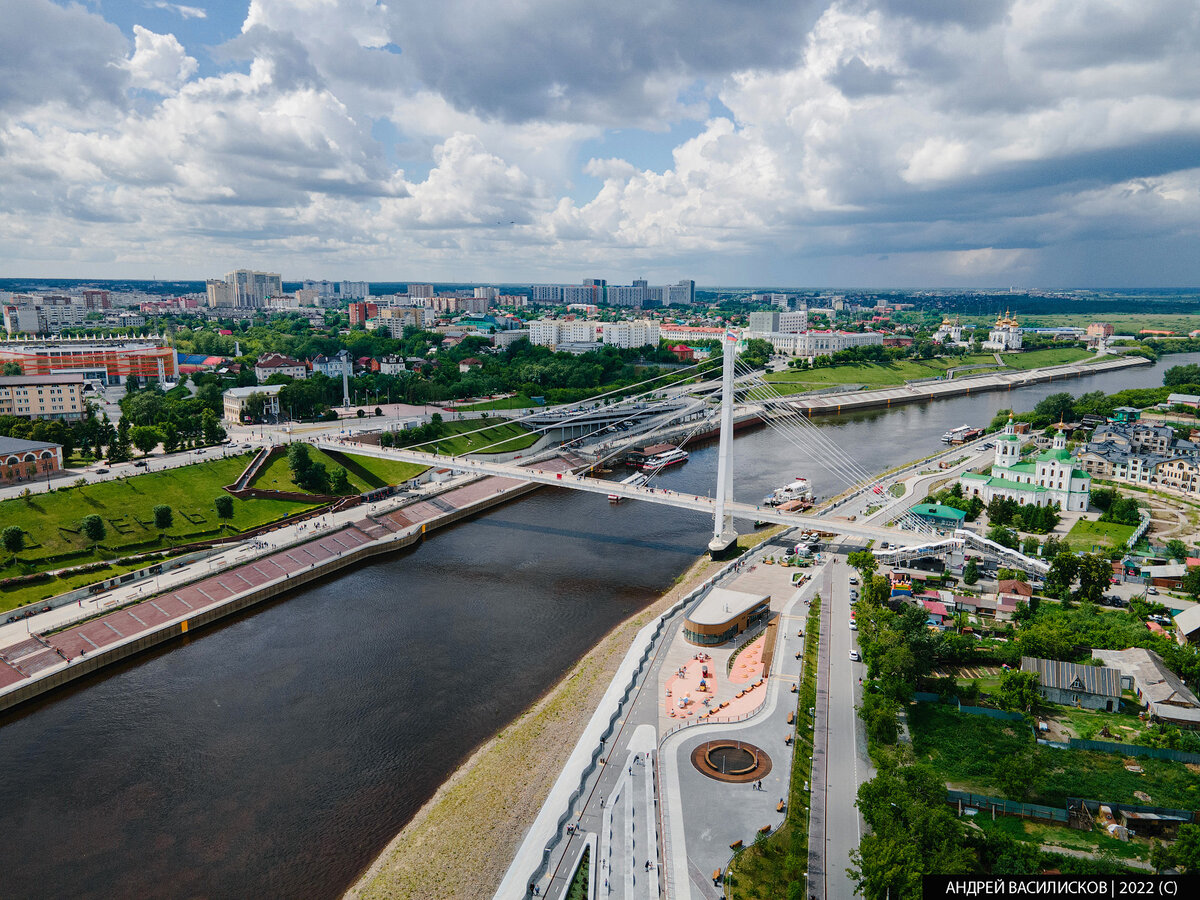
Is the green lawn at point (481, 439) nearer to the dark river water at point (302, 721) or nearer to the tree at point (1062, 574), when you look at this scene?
the dark river water at point (302, 721)

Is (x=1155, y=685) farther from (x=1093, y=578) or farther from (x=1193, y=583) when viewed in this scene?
(x=1193, y=583)

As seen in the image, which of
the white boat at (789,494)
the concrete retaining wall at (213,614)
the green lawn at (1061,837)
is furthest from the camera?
the white boat at (789,494)

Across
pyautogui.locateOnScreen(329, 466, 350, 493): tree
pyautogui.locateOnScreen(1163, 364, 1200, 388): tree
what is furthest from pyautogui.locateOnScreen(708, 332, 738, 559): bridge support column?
pyautogui.locateOnScreen(1163, 364, 1200, 388): tree

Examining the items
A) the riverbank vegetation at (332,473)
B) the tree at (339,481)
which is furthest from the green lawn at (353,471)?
the tree at (339,481)

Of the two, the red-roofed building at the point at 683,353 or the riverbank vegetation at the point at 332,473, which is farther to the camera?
the red-roofed building at the point at 683,353

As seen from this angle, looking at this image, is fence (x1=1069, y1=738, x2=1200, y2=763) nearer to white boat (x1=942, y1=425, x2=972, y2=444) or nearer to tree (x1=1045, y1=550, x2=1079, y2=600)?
tree (x1=1045, y1=550, x2=1079, y2=600)
